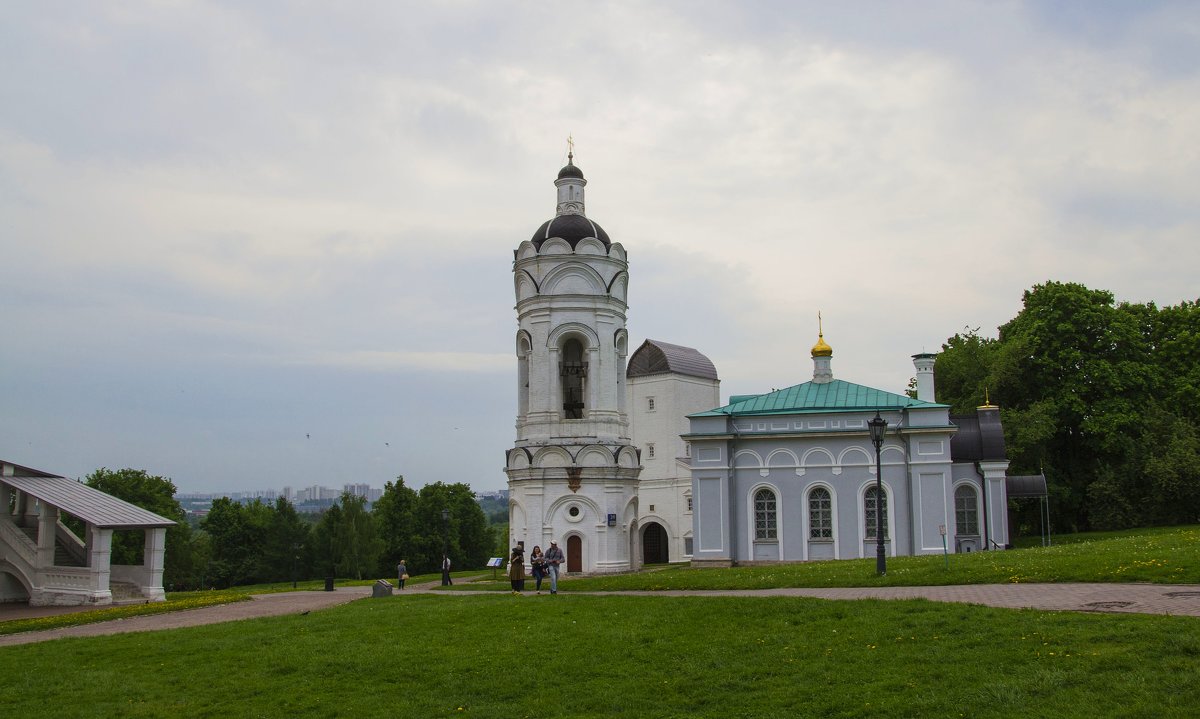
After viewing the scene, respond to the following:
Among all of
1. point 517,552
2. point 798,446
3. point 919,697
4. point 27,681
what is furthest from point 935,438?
point 27,681

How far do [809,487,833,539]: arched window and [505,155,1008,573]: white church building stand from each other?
5 cm

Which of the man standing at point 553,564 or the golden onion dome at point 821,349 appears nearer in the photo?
the man standing at point 553,564

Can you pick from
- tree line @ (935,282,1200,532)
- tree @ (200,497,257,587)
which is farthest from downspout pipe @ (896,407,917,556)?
tree @ (200,497,257,587)

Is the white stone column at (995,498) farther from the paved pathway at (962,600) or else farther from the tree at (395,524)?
the tree at (395,524)

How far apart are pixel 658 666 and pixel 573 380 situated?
2621 centimetres

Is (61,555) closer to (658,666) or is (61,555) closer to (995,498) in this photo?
(658,666)

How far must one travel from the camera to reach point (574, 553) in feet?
122

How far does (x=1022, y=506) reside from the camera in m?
43.5

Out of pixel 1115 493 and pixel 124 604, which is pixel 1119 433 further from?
pixel 124 604

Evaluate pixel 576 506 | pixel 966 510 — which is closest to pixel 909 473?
pixel 966 510

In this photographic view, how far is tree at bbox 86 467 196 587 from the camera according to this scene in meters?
54.9

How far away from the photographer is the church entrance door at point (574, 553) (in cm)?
3691

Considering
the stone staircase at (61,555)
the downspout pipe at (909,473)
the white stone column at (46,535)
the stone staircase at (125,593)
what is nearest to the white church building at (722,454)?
the downspout pipe at (909,473)

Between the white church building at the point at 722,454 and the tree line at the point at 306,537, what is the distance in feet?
70.9
